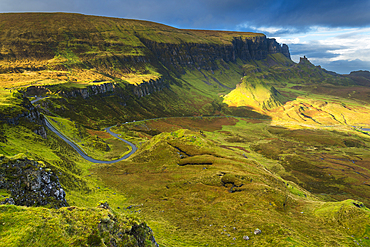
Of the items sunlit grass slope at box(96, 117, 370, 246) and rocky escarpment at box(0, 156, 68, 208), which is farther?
sunlit grass slope at box(96, 117, 370, 246)

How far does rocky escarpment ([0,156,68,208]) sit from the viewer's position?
2720 cm

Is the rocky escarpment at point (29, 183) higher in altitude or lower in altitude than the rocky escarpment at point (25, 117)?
lower

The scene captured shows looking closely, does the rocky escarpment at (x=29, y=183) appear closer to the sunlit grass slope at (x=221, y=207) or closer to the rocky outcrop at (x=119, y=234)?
the rocky outcrop at (x=119, y=234)

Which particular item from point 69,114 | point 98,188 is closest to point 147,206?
point 98,188

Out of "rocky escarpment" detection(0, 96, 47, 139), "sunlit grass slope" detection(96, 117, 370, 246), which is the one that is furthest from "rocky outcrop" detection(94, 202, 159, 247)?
"rocky escarpment" detection(0, 96, 47, 139)

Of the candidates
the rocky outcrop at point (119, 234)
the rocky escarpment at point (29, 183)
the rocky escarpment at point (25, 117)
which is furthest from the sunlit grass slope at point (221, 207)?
the rocky escarpment at point (25, 117)

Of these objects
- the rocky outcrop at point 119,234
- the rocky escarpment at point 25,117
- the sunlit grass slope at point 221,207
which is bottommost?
the sunlit grass slope at point 221,207

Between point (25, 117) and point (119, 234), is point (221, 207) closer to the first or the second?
point (119, 234)

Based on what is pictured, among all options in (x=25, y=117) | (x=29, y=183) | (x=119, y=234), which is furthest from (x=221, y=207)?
(x=25, y=117)

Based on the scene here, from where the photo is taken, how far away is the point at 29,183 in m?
28.8

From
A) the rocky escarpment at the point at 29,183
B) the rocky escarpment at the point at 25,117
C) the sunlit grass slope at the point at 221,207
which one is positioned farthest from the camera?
the rocky escarpment at the point at 25,117

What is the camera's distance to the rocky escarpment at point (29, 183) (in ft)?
89.2

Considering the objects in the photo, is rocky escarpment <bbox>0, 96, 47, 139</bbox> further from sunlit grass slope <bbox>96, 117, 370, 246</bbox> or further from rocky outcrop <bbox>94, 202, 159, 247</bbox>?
rocky outcrop <bbox>94, 202, 159, 247</bbox>

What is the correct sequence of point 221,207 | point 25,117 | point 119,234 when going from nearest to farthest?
point 119,234, point 221,207, point 25,117
